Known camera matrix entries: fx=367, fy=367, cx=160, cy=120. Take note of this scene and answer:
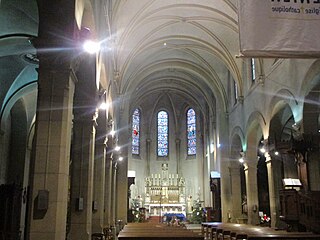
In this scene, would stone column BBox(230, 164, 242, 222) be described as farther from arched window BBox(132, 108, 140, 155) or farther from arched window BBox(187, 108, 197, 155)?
arched window BBox(132, 108, 140, 155)

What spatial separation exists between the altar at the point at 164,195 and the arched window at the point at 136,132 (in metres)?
3.04

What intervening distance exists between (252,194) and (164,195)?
1205cm

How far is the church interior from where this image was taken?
640cm

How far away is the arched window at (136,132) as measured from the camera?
1310 inches

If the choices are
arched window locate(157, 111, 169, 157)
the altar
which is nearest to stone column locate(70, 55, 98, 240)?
the altar

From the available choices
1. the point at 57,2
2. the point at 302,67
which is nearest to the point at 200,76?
the point at 302,67

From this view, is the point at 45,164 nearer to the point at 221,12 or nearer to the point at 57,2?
the point at 57,2

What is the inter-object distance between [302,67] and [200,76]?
1288cm

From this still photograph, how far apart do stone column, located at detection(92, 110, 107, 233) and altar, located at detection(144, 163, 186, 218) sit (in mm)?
16844

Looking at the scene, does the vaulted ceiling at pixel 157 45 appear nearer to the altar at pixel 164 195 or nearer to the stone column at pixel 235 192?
the stone column at pixel 235 192

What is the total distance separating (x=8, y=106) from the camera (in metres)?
14.5

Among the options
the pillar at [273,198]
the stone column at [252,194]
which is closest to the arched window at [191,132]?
the stone column at [252,194]

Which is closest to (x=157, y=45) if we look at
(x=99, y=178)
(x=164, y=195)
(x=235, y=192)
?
(x=235, y=192)

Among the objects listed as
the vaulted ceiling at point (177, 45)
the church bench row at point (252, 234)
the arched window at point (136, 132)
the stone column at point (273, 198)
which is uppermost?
the vaulted ceiling at point (177, 45)
